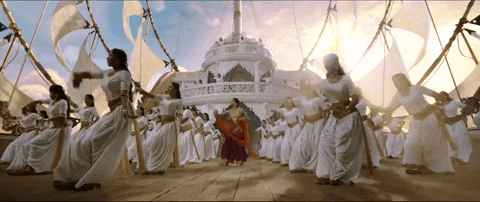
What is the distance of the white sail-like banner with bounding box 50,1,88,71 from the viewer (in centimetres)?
1738

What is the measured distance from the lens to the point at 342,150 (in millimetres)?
3740

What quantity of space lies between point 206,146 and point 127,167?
8769 mm

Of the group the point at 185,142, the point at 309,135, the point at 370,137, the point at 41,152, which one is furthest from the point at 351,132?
the point at 185,142

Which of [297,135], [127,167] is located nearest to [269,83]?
[297,135]

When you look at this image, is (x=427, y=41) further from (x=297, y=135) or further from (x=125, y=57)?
(x=125, y=57)

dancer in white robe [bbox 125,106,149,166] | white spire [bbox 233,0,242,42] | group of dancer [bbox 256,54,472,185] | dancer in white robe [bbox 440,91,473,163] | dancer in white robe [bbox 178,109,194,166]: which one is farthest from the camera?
white spire [bbox 233,0,242,42]

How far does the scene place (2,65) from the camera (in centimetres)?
1519

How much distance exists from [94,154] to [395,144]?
494 inches

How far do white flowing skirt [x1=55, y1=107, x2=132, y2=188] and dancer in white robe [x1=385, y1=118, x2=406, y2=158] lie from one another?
1204 centimetres

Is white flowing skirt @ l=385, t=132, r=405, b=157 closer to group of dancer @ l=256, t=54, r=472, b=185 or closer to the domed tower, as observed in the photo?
group of dancer @ l=256, t=54, r=472, b=185

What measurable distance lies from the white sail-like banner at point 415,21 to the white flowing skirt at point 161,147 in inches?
549

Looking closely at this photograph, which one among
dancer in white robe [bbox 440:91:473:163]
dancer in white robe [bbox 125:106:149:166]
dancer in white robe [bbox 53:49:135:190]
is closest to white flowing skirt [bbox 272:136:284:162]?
dancer in white robe [bbox 125:106:149:166]

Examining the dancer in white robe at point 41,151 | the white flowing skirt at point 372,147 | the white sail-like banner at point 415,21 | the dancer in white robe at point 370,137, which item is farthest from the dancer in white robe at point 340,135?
the white sail-like banner at point 415,21

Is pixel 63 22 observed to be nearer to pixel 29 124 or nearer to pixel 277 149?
pixel 29 124
